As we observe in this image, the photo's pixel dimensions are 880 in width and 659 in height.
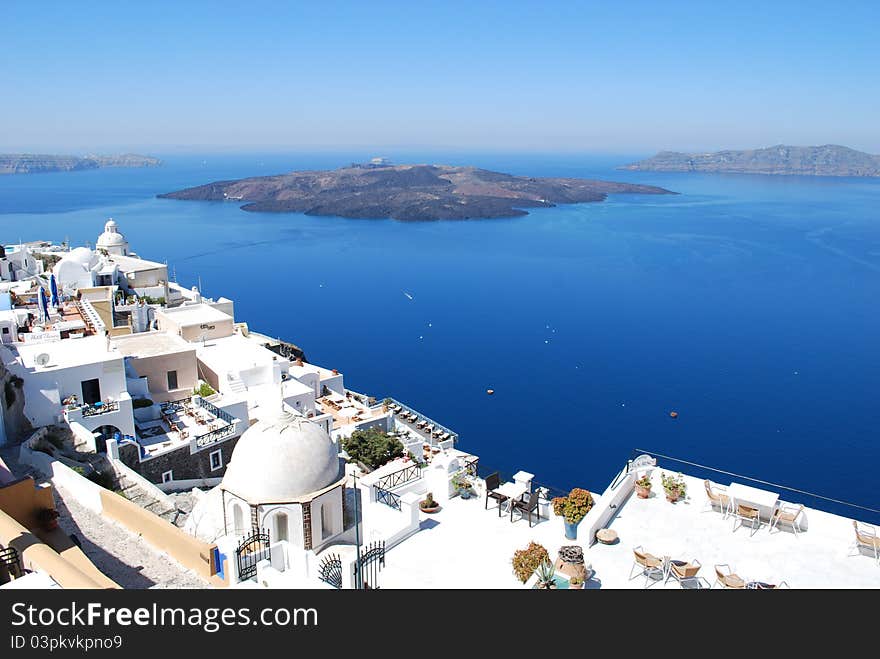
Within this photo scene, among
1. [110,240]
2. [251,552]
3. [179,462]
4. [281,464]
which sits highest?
[110,240]

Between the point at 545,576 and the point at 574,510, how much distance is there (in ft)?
7.02

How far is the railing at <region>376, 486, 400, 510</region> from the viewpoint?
12.4 meters

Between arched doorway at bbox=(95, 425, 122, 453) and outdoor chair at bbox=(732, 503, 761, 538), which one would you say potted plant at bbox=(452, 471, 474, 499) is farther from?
arched doorway at bbox=(95, 425, 122, 453)

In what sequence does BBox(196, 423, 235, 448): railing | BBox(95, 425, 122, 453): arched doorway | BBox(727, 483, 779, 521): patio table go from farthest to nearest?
BBox(196, 423, 235, 448): railing
BBox(95, 425, 122, 453): arched doorway
BBox(727, 483, 779, 521): patio table

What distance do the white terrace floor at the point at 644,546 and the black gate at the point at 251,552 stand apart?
213 centimetres

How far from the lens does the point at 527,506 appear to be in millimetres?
12086

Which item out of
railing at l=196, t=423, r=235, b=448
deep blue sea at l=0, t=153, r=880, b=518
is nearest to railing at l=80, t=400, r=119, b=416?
railing at l=196, t=423, r=235, b=448

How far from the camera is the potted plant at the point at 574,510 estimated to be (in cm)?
1124

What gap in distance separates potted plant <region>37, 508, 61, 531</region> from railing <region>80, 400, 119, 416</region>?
7440 millimetres

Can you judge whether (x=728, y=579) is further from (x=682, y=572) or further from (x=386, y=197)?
(x=386, y=197)

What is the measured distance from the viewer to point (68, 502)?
1444cm

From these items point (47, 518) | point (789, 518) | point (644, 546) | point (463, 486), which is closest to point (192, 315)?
point (47, 518)

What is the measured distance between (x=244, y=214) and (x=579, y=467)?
129m

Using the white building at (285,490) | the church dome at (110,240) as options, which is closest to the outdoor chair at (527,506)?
the white building at (285,490)
